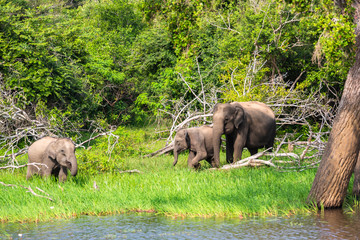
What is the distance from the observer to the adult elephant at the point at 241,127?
14.1 meters

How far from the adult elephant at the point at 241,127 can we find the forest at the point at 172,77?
97cm

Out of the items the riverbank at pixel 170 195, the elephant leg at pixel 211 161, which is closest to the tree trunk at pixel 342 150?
the riverbank at pixel 170 195

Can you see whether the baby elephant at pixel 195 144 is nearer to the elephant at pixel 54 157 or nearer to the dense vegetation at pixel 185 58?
the dense vegetation at pixel 185 58

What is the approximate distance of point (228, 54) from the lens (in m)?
23.4

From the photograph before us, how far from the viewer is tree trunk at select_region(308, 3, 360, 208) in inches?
387

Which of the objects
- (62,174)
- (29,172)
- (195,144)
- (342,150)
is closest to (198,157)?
(195,144)

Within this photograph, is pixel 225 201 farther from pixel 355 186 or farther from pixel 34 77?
pixel 34 77

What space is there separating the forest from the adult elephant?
38.2 inches

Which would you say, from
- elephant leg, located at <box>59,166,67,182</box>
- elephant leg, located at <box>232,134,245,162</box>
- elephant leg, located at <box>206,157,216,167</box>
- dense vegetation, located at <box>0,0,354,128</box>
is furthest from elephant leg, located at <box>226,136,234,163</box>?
elephant leg, located at <box>59,166,67,182</box>

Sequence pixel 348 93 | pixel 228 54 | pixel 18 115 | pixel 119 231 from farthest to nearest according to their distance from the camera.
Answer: pixel 228 54, pixel 18 115, pixel 348 93, pixel 119 231

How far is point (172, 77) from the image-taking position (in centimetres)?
2566

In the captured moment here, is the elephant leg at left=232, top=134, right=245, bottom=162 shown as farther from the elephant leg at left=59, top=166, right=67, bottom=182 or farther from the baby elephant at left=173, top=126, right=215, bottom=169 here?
the elephant leg at left=59, top=166, right=67, bottom=182

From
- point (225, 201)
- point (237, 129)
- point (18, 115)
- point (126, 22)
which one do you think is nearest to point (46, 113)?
point (18, 115)

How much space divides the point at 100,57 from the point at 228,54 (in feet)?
37.4
